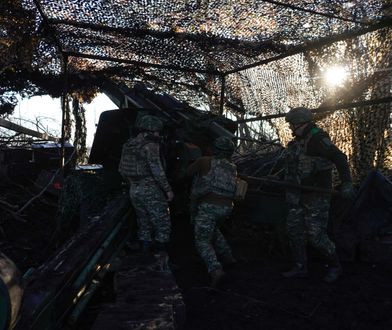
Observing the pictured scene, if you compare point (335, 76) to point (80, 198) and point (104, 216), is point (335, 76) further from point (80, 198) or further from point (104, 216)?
point (80, 198)

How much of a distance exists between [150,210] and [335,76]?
3.30 m

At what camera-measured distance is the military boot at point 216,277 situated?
4.60m

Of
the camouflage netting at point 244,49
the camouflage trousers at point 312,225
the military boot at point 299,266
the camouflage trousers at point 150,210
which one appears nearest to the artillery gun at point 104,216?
the camouflage trousers at point 150,210

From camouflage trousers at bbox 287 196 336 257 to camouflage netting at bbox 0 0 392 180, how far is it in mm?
1289

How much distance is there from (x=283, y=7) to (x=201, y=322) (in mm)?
3726

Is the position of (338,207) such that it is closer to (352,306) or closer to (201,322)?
(352,306)

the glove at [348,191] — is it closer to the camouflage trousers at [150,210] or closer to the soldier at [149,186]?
the soldier at [149,186]

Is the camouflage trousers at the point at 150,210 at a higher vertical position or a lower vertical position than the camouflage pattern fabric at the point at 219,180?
lower

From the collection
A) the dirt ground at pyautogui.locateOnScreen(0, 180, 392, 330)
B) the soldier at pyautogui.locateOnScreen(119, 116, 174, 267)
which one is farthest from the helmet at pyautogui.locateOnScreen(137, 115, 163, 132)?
the dirt ground at pyautogui.locateOnScreen(0, 180, 392, 330)

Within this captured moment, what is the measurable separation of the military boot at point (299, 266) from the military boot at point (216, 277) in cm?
81

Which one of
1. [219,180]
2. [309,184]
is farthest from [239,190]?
[309,184]

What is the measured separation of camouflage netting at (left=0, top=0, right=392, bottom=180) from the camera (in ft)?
17.0

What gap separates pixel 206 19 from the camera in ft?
18.4

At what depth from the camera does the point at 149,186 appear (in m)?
5.62
